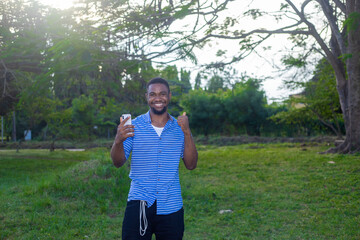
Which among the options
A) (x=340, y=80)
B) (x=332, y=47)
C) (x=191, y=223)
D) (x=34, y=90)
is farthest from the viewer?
(x=332, y=47)

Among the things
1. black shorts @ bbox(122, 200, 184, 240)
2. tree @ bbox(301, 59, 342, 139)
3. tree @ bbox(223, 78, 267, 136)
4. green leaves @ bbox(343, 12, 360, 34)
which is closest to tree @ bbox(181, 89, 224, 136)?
tree @ bbox(223, 78, 267, 136)

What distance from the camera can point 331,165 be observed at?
1080 centimetres

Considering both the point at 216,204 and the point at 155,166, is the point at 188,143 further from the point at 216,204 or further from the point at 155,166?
the point at 216,204

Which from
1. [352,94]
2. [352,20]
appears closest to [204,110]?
[352,94]

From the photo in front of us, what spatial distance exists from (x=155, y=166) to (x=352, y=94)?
10.7m

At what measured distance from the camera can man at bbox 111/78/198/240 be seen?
2711mm

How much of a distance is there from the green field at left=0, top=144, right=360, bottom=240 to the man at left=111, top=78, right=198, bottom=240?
2699mm

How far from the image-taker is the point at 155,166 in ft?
9.20

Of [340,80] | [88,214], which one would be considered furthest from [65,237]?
[340,80]

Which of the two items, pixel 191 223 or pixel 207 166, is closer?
pixel 191 223

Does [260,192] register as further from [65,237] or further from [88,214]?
[65,237]

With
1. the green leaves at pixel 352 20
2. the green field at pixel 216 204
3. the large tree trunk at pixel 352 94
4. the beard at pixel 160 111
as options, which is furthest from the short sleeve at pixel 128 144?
the large tree trunk at pixel 352 94

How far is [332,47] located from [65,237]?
1207cm

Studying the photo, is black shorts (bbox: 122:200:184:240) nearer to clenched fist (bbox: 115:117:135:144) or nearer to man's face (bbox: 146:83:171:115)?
clenched fist (bbox: 115:117:135:144)
